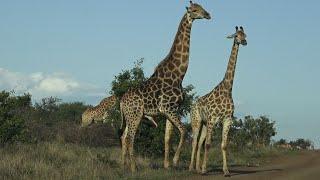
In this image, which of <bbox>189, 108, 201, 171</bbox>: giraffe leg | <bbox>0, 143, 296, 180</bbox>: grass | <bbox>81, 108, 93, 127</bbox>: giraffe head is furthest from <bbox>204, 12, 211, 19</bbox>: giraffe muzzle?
<bbox>81, 108, 93, 127</bbox>: giraffe head

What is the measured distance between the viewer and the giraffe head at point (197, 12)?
1783 cm

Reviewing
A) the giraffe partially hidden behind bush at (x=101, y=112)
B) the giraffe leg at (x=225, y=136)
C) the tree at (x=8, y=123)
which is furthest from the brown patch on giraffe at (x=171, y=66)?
the giraffe partially hidden behind bush at (x=101, y=112)

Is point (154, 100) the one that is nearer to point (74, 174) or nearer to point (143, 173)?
point (143, 173)

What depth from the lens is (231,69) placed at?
58.2 ft

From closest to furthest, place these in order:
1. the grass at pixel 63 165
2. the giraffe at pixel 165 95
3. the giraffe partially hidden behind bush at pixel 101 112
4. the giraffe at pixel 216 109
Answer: the grass at pixel 63 165 < the giraffe at pixel 216 109 < the giraffe at pixel 165 95 < the giraffe partially hidden behind bush at pixel 101 112

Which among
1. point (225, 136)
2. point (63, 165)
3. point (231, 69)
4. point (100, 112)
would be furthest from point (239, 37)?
point (100, 112)

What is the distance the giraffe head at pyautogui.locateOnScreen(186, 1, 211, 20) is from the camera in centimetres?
1783

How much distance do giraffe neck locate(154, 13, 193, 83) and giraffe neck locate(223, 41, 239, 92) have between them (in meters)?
1.29

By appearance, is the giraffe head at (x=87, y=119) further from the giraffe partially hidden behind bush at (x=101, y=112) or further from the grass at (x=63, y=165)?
the grass at (x=63, y=165)

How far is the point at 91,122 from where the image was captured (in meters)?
29.3

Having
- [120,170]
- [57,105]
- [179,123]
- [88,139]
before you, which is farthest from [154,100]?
[57,105]

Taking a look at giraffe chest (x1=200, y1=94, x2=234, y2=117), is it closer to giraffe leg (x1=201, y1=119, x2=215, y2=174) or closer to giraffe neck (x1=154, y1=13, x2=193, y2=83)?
giraffe leg (x1=201, y1=119, x2=215, y2=174)

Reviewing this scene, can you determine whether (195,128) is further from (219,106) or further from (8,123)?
(8,123)

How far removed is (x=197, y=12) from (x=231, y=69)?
6.70 feet
